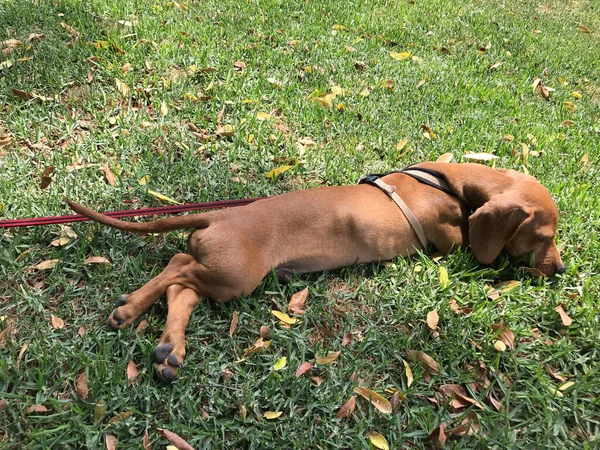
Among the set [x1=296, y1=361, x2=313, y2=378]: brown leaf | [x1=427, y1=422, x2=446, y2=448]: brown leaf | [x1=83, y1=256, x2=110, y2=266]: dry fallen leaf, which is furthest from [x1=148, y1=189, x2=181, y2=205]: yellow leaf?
[x1=427, y1=422, x2=446, y2=448]: brown leaf

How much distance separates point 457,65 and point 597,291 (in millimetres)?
3608

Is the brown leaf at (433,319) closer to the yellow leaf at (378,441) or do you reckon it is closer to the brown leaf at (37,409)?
the yellow leaf at (378,441)

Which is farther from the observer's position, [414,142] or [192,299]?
[414,142]

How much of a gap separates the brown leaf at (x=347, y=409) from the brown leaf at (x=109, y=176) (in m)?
2.30

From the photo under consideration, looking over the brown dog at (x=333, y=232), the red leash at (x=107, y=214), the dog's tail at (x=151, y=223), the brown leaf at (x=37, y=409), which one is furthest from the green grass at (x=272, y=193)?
the dog's tail at (x=151, y=223)

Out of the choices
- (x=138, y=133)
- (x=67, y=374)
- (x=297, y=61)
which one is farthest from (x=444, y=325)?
(x=297, y=61)

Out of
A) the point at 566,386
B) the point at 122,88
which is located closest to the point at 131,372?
the point at 566,386

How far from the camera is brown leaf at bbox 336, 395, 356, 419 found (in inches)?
90.0

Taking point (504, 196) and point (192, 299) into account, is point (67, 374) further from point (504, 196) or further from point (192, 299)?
point (504, 196)

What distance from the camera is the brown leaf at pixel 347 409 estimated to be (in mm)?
2287

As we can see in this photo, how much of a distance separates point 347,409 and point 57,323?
1628 mm

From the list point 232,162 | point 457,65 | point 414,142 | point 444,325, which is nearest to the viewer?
point 444,325

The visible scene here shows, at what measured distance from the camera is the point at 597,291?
304 centimetres

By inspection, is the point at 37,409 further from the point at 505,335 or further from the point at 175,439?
the point at 505,335
